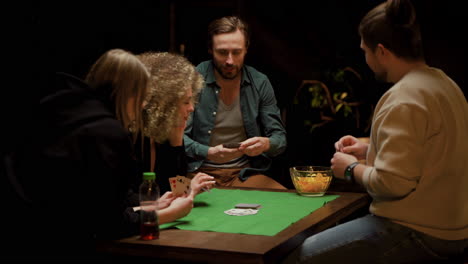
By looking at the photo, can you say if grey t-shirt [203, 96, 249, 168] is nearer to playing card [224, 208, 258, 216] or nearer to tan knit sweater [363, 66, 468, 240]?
playing card [224, 208, 258, 216]

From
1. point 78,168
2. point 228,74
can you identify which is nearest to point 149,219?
point 78,168

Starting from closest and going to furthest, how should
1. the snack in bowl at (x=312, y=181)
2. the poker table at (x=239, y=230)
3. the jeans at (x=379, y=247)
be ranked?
the poker table at (x=239, y=230) < the jeans at (x=379, y=247) < the snack in bowl at (x=312, y=181)

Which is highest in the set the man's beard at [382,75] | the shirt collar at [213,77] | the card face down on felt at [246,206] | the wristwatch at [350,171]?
the man's beard at [382,75]

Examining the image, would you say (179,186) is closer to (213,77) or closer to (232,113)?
(232,113)

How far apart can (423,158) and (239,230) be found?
0.80 meters

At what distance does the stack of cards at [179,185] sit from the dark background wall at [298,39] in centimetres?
198

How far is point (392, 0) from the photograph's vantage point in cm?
238

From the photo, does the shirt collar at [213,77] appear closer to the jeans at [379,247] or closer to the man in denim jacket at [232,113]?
the man in denim jacket at [232,113]

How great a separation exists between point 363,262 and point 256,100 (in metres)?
2.35

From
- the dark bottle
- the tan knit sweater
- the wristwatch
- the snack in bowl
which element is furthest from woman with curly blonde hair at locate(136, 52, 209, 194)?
the tan knit sweater

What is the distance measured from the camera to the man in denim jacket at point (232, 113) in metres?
4.32

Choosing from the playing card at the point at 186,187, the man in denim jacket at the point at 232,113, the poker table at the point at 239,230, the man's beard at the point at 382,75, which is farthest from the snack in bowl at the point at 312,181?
the man in denim jacket at the point at 232,113

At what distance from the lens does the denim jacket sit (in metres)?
4.41

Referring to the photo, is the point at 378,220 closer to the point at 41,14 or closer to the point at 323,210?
the point at 323,210
